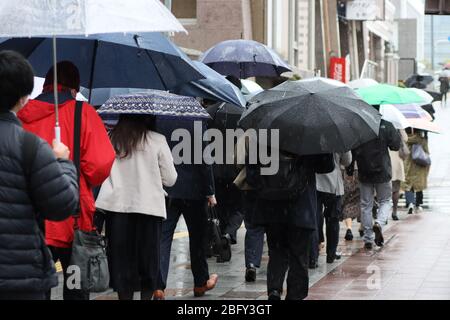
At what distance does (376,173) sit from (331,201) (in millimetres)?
1285

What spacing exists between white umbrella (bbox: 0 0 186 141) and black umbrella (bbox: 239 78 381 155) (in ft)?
4.89

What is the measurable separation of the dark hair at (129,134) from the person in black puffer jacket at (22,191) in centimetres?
339

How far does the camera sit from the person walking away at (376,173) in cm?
1385

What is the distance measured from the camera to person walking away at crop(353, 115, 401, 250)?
1385cm

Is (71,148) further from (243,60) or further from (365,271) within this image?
(243,60)

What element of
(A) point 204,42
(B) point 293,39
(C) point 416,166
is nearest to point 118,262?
(C) point 416,166

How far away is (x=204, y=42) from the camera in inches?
1128

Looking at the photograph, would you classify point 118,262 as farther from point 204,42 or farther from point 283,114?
point 204,42

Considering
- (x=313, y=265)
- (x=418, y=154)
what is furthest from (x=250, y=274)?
(x=418, y=154)

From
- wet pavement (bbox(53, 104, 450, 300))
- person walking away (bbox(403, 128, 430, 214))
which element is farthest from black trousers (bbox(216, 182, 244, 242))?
person walking away (bbox(403, 128, 430, 214))

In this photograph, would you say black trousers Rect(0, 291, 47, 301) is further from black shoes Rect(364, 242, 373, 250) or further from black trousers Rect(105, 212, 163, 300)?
black shoes Rect(364, 242, 373, 250)

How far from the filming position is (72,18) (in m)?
6.76

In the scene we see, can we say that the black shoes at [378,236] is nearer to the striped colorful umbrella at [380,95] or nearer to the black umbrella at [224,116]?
the striped colorful umbrella at [380,95]

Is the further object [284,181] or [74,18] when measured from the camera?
[284,181]
